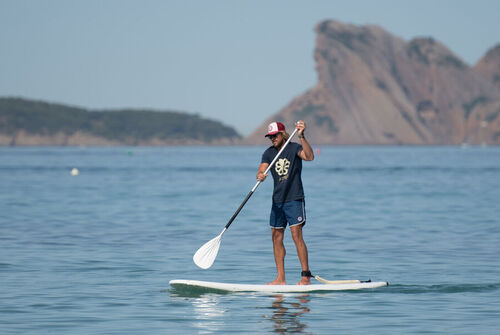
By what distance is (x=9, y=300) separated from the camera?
1300cm

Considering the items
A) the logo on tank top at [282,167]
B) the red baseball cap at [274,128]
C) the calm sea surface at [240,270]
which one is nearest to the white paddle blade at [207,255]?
the calm sea surface at [240,270]

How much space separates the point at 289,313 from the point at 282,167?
7.71 ft

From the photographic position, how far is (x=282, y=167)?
13219 millimetres

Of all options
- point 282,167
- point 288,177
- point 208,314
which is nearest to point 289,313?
point 208,314

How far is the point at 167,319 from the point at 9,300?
280 centimetres

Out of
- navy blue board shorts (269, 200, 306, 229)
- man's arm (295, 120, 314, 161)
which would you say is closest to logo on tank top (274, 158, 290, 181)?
man's arm (295, 120, 314, 161)

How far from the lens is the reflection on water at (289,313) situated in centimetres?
1098

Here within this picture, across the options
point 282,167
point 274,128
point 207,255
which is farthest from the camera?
point 207,255

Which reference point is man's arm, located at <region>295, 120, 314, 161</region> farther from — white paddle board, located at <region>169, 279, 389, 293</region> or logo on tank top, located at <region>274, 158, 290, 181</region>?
white paddle board, located at <region>169, 279, 389, 293</region>

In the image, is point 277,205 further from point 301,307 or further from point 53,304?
point 53,304

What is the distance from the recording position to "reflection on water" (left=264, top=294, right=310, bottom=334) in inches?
432

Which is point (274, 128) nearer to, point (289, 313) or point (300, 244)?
point (300, 244)

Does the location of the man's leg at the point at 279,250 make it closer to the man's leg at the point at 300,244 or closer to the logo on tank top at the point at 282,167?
the man's leg at the point at 300,244

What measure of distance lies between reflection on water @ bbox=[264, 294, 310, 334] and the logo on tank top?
6.01 ft
